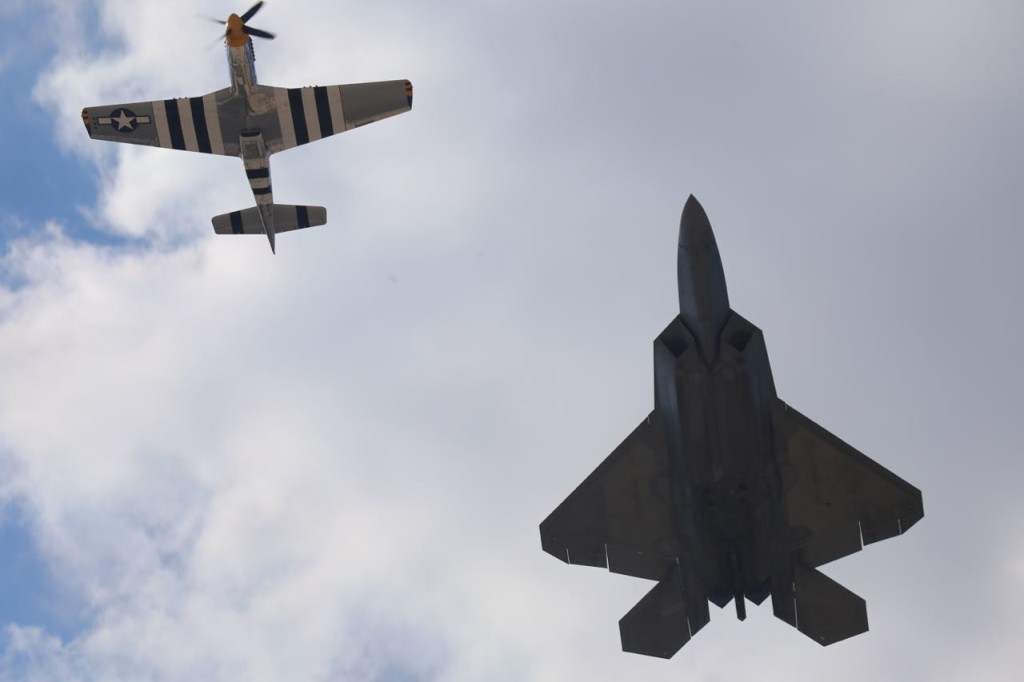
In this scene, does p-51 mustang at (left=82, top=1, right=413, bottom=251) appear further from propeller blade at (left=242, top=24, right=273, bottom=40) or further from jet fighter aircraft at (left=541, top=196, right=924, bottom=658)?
jet fighter aircraft at (left=541, top=196, right=924, bottom=658)

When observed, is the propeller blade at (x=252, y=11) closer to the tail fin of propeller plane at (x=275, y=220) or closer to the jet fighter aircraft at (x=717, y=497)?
the tail fin of propeller plane at (x=275, y=220)

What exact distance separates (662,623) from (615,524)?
385 centimetres

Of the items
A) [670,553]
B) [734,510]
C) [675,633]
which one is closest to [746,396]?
[734,510]

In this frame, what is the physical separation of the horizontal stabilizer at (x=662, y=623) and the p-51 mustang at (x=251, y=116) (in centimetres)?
2315

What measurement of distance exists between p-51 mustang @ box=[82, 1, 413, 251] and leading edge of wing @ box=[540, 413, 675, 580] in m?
19.5

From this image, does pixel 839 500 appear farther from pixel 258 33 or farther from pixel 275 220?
pixel 275 220

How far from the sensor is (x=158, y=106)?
4712cm

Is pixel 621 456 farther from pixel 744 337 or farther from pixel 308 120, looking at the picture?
pixel 308 120

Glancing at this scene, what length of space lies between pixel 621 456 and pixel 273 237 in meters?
22.1

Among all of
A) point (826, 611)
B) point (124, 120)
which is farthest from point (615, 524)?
point (124, 120)

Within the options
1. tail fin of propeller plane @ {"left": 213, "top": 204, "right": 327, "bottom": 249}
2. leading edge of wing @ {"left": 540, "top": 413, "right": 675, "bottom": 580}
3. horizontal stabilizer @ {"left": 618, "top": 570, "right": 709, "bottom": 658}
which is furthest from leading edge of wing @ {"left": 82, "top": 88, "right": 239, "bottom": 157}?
horizontal stabilizer @ {"left": 618, "top": 570, "right": 709, "bottom": 658}

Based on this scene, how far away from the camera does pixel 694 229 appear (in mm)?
30109

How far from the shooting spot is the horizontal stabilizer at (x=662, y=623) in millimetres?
36656

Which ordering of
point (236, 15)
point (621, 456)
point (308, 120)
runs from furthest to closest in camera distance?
point (308, 120), point (236, 15), point (621, 456)
